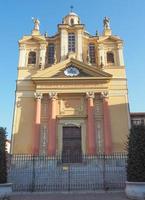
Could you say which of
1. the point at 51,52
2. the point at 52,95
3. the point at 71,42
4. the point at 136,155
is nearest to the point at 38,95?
the point at 52,95

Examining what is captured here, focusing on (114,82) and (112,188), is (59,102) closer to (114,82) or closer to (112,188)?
(114,82)

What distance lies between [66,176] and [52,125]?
821cm

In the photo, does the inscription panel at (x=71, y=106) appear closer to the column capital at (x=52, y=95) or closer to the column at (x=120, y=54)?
the column capital at (x=52, y=95)

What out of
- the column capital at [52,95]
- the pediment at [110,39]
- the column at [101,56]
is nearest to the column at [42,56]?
the column capital at [52,95]

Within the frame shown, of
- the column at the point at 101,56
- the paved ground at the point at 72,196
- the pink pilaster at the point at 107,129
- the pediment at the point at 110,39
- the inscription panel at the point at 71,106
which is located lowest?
the paved ground at the point at 72,196

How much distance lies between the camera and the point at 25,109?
2577 cm

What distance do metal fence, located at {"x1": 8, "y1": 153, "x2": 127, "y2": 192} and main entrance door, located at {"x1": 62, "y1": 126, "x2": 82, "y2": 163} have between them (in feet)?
8.83

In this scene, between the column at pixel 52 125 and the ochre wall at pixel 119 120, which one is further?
the ochre wall at pixel 119 120

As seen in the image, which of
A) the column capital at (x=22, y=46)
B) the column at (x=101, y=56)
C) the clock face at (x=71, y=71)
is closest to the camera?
the clock face at (x=71, y=71)

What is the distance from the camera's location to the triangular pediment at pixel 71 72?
25.8 metres

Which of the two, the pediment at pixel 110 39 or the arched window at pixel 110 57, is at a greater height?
the pediment at pixel 110 39

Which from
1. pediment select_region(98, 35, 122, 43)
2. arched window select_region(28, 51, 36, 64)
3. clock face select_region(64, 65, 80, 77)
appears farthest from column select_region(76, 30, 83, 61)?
arched window select_region(28, 51, 36, 64)

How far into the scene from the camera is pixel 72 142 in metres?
25.4

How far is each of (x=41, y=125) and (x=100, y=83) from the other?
24.1 ft
